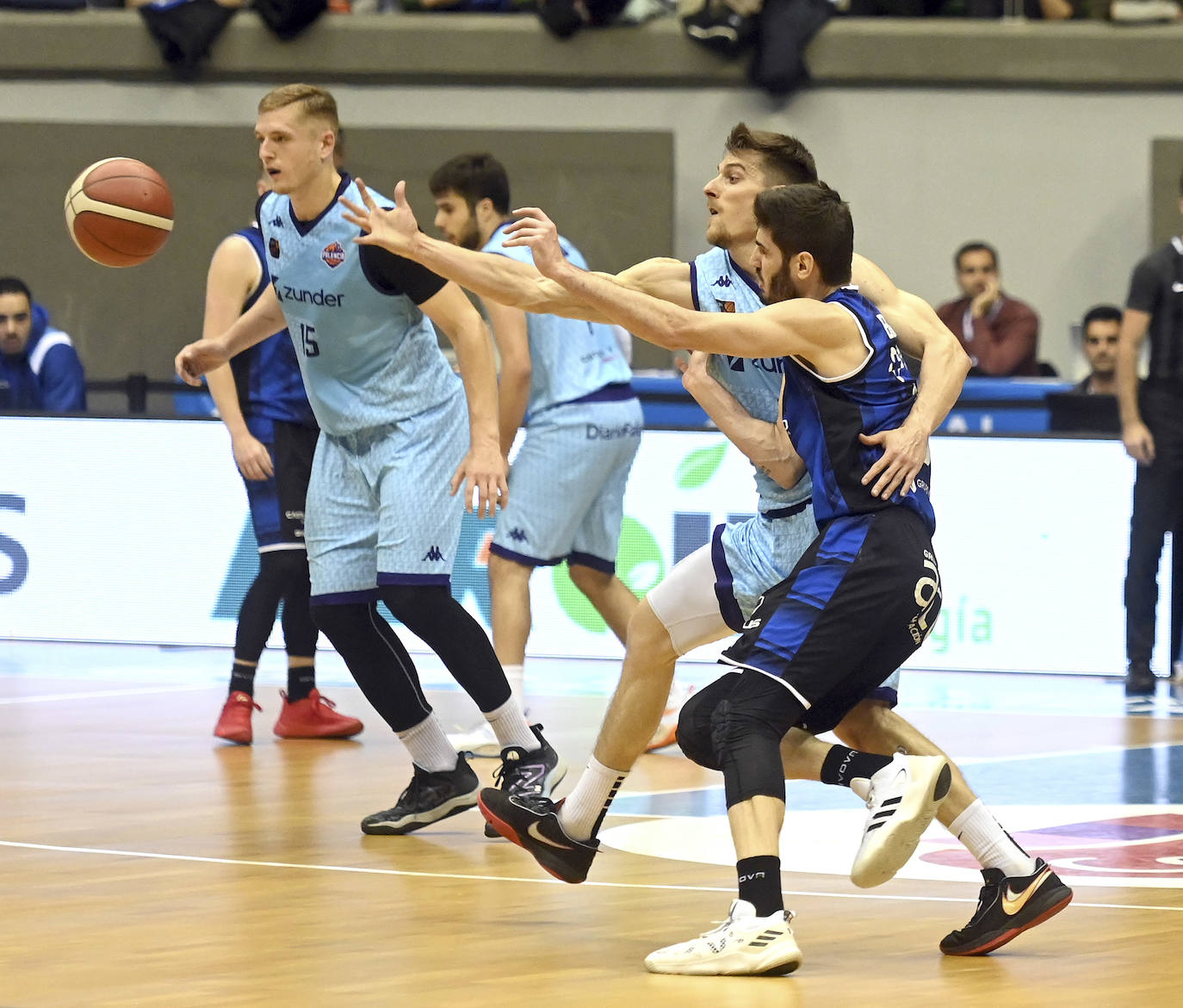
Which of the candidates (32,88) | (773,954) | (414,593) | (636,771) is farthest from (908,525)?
(32,88)

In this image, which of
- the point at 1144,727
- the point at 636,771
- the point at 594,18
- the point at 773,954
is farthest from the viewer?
the point at 594,18

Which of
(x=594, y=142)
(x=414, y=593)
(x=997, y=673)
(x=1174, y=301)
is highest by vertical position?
(x=594, y=142)

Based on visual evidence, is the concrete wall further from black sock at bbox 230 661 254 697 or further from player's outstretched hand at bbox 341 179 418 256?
player's outstretched hand at bbox 341 179 418 256

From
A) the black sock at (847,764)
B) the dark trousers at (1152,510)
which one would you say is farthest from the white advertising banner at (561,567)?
the black sock at (847,764)

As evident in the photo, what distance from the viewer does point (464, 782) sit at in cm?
640

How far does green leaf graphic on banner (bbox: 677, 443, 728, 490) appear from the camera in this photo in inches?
421

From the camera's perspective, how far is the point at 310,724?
27.7ft

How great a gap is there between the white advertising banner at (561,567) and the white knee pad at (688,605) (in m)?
4.77

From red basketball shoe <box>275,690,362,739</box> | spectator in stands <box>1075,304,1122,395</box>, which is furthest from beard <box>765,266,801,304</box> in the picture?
spectator in stands <box>1075,304,1122,395</box>

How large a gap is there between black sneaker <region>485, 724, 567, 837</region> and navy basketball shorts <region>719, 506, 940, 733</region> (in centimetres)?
169

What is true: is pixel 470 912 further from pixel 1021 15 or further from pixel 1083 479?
pixel 1021 15

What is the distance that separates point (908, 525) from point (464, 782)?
209 cm

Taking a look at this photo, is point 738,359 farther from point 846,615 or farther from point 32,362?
point 32,362

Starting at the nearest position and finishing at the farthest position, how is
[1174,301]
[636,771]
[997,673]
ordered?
[636,771] < [1174,301] < [997,673]
